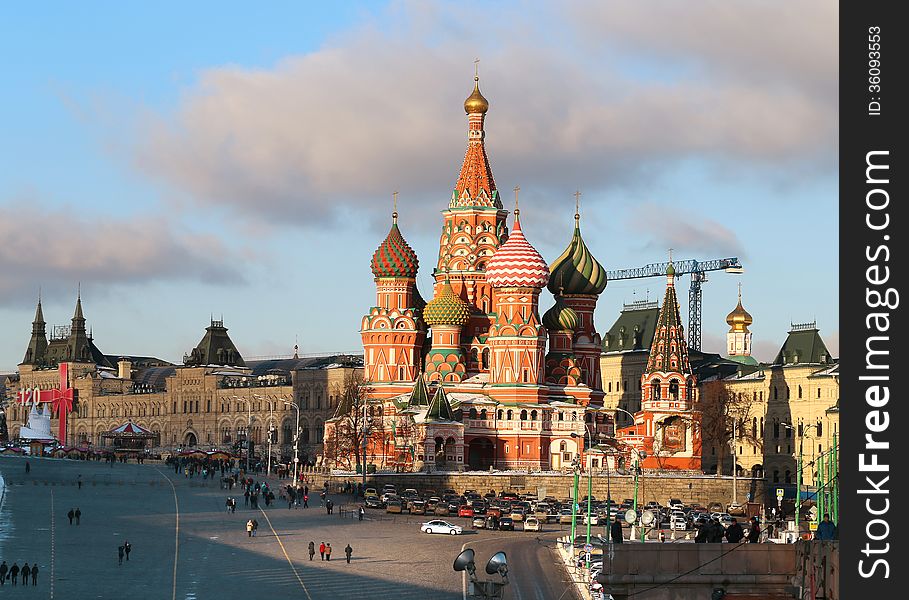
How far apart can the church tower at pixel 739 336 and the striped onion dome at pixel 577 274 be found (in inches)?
1233

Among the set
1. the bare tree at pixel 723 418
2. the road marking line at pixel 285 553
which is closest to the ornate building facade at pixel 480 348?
the bare tree at pixel 723 418

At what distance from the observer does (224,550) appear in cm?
7619

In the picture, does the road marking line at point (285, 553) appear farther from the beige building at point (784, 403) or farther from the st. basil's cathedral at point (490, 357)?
the beige building at point (784, 403)

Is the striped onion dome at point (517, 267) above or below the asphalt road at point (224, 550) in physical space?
above

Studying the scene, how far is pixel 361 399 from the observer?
438ft

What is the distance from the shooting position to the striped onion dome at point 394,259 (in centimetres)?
13838

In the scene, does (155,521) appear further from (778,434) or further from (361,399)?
(778,434)

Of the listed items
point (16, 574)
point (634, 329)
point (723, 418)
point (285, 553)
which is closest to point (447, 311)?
point (723, 418)

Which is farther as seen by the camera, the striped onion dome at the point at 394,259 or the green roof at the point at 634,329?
the green roof at the point at 634,329

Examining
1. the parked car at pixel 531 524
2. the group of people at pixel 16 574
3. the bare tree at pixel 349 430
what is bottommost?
the group of people at pixel 16 574

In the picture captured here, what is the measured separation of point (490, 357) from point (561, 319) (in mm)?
8066

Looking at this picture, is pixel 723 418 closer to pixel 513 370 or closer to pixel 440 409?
pixel 513 370
